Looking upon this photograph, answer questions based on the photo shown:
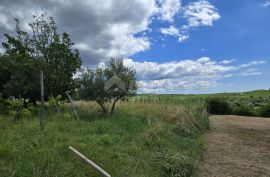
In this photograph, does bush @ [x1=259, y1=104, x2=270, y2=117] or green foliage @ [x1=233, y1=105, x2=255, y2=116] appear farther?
green foliage @ [x1=233, y1=105, x2=255, y2=116]

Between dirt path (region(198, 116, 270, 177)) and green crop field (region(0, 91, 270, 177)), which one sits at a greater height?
green crop field (region(0, 91, 270, 177))

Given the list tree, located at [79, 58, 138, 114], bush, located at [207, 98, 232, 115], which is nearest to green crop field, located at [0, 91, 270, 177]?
tree, located at [79, 58, 138, 114]

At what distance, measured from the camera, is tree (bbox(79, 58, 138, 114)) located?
54.0ft

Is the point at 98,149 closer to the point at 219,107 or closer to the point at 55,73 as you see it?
the point at 55,73

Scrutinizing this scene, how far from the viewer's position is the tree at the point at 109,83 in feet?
54.0

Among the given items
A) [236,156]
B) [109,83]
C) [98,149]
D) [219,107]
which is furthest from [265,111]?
[98,149]

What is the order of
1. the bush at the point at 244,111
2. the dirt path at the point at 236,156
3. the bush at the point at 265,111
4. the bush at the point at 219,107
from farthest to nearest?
the bush at the point at 219,107 < the bush at the point at 244,111 < the bush at the point at 265,111 < the dirt path at the point at 236,156

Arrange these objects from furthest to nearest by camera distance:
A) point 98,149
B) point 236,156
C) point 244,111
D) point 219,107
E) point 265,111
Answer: point 219,107 → point 244,111 → point 265,111 → point 236,156 → point 98,149

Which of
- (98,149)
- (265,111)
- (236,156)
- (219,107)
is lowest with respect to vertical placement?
(236,156)

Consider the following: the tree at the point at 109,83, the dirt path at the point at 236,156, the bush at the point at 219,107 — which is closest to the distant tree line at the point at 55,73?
the tree at the point at 109,83

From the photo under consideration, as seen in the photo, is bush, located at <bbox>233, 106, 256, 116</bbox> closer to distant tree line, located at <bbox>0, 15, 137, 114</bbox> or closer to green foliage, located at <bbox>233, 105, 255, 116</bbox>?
green foliage, located at <bbox>233, 105, 255, 116</bbox>

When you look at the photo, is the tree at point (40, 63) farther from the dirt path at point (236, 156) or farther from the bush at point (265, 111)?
the bush at point (265, 111)

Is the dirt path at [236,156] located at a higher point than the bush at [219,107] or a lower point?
lower

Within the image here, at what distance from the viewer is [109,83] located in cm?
1661
